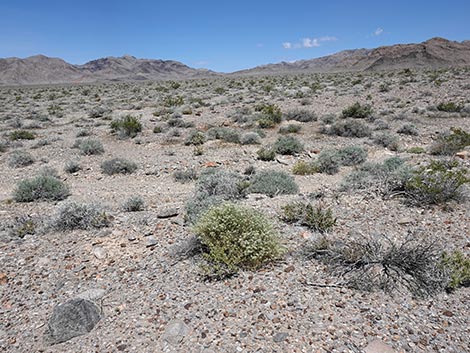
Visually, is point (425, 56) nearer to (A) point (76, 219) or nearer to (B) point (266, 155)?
(B) point (266, 155)

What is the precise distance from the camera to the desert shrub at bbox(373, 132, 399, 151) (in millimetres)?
11158

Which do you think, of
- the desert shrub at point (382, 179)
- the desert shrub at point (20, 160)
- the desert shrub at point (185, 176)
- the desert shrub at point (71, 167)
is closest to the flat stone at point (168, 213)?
the desert shrub at point (185, 176)

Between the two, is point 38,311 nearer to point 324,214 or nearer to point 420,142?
point 324,214

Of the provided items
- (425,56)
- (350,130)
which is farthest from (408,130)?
(425,56)

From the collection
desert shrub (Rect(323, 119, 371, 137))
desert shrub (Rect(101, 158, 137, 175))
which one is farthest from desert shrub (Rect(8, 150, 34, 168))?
desert shrub (Rect(323, 119, 371, 137))

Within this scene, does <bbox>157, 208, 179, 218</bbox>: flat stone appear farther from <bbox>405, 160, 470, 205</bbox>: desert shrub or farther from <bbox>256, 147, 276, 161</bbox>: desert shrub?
<bbox>256, 147, 276, 161</bbox>: desert shrub

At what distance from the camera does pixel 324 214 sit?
5.45 m

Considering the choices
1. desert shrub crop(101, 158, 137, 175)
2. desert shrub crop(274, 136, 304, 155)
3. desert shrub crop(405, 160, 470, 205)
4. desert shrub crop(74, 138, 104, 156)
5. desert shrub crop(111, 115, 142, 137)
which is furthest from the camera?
desert shrub crop(111, 115, 142, 137)

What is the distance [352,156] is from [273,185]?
11.8ft

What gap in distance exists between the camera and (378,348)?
9.95 feet

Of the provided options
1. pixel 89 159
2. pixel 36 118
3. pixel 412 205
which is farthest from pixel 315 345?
pixel 36 118

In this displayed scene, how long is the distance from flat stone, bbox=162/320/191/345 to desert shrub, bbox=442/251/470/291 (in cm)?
286

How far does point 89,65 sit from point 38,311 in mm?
206423

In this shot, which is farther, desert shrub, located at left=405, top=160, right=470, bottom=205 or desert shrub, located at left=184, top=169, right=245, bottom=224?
desert shrub, located at left=184, top=169, right=245, bottom=224
